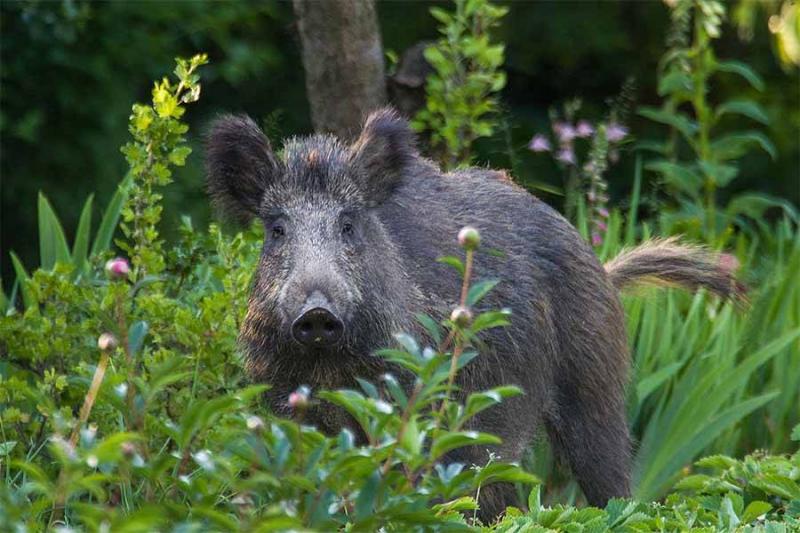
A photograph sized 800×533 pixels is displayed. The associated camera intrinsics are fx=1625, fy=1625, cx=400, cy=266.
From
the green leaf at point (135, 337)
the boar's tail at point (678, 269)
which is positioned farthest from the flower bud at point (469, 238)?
the boar's tail at point (678, 269)

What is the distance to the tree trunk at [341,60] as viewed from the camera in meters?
5.80

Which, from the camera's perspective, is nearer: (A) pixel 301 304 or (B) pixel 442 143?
(A) pixel 301 304

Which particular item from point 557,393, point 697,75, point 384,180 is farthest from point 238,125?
point 697,75

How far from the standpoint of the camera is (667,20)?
1081cm

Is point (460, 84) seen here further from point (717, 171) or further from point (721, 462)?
point (721, 462)

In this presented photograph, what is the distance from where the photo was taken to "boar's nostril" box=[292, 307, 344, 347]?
3.90m

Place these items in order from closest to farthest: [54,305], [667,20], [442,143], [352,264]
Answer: [352,264] → [54,305] → [442,143] → [667,20]

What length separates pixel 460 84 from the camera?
5.97 m

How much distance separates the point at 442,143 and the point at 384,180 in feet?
5.76

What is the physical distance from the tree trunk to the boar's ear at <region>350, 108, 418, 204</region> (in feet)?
4.07

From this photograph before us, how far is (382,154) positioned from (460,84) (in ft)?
5.16

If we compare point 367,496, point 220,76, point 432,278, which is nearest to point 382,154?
point 432,278

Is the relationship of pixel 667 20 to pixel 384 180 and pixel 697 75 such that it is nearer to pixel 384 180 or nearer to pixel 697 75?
pixel 697 75

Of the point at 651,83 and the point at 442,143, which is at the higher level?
the point at 442,143
